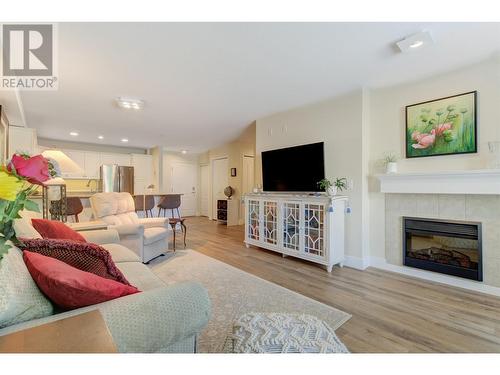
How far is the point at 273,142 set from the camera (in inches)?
156

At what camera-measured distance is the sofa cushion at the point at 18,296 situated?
729mm

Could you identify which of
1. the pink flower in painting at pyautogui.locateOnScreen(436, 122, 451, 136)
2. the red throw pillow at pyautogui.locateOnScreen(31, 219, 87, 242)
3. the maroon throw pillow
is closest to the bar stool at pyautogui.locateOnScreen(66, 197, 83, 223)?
the red throw pillow at pyautogui.locateOnScreen(31, 219, 87, 242)

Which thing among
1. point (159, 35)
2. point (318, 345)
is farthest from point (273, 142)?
point (318, 345)

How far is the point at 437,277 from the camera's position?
2568 millimetres

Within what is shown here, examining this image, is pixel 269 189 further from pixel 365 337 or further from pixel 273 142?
pixel 365 337

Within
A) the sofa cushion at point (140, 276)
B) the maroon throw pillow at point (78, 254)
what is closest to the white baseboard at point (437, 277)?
the sofa cushion at point (140, 276)

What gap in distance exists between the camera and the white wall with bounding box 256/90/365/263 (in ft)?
9.75

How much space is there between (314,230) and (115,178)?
17.7 ft

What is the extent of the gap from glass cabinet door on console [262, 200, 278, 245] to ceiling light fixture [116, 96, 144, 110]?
2.33 meters

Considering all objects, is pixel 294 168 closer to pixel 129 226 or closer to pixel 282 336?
pixel 129 226

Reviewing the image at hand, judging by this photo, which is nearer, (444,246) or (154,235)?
(444,246)

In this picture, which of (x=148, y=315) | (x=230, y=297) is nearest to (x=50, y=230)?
(x=148, y=315)

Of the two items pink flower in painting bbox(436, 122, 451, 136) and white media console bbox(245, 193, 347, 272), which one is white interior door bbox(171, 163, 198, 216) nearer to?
white media console bbox(245, 193, 347, 272)

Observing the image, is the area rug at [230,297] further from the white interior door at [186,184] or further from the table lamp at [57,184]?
the white interior door at [186,184]
